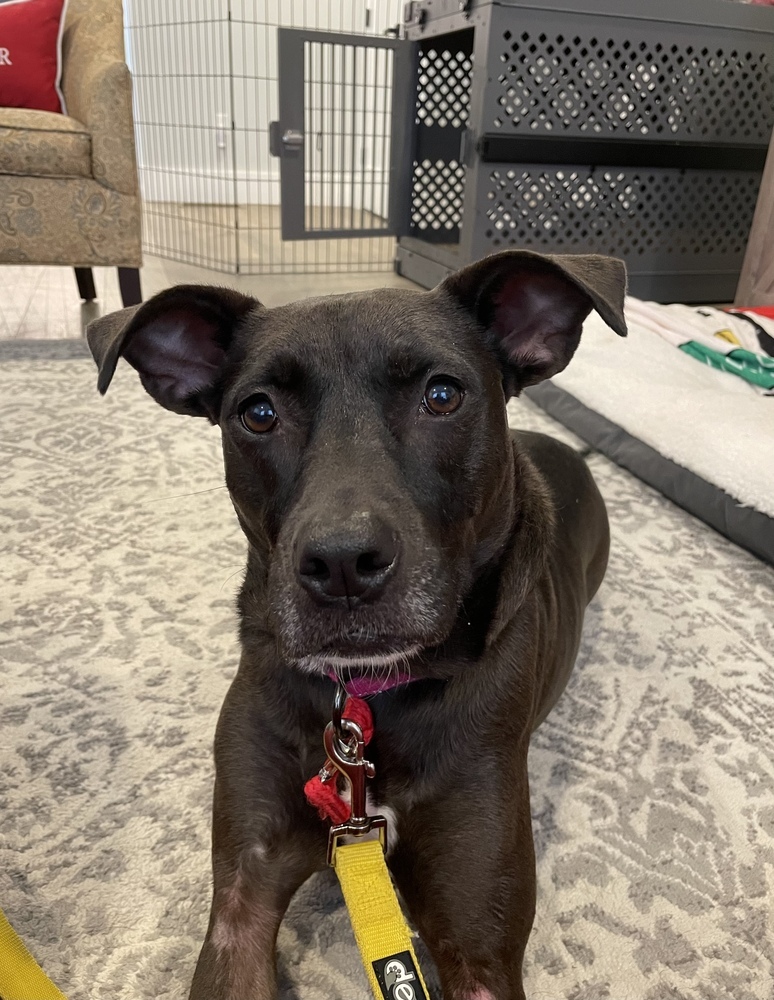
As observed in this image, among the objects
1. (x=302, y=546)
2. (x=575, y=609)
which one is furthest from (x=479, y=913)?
(x=575, y=609)

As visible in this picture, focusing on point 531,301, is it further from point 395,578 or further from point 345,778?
point 345,778

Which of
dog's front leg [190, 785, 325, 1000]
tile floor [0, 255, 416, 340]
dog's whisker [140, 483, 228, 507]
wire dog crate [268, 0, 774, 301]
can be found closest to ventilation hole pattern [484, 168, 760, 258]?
wire dog crate [268, 0, 774, 301]

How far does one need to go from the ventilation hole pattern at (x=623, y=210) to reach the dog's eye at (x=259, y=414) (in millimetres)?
3658

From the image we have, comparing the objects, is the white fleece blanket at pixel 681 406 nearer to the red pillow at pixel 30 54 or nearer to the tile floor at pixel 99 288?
the tile floor at pixel 99 288

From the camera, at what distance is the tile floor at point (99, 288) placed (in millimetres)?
4539

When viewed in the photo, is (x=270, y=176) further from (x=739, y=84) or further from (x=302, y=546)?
(x=302, y=546)

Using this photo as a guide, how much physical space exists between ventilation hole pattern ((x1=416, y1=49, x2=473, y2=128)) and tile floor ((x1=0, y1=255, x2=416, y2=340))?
42.3 inches

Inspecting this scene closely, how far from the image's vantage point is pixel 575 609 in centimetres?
172

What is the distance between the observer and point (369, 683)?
1.19 metres

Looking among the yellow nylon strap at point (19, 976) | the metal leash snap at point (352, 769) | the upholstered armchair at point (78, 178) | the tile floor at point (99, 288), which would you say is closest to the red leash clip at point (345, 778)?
the metal leash snap at point (352, 769)

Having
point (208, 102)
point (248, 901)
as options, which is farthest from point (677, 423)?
point (208, 102)

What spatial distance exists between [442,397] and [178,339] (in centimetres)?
50

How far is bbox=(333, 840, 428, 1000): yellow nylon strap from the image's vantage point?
1.03 metres

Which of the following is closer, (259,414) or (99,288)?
(259,414)
